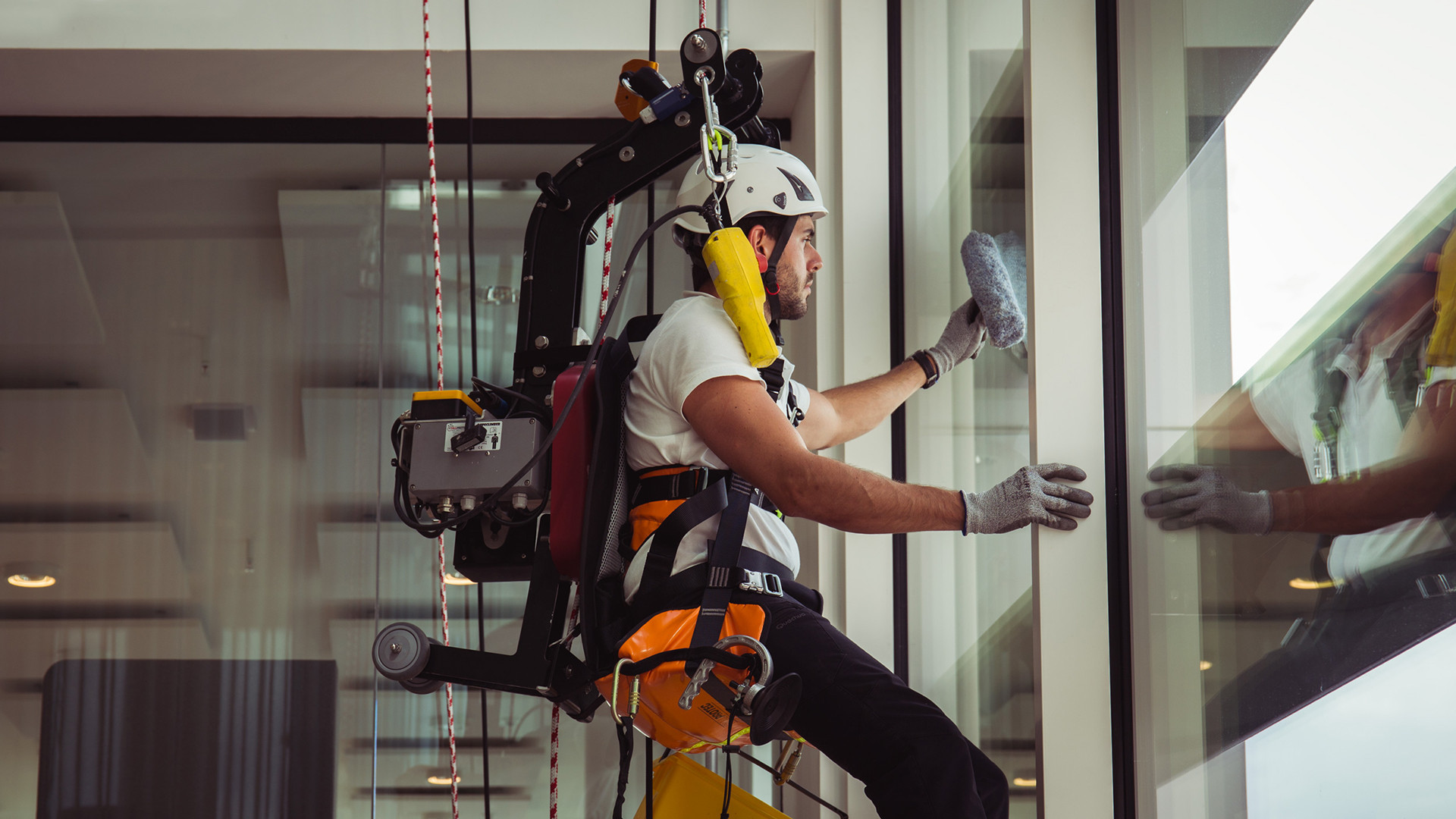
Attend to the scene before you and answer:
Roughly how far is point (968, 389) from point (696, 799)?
3.54 ft

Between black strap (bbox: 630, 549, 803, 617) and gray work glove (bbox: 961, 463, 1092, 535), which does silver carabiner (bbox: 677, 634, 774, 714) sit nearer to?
black strap (bbox: 630, 549, 803, 617)

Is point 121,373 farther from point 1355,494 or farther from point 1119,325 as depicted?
point 1355,494

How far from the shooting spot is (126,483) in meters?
3.70

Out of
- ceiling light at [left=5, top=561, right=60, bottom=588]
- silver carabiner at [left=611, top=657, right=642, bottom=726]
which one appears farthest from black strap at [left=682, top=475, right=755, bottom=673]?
ceiling light at [left=5, top=561, right=60, bottom=588]

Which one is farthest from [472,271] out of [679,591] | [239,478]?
[239,478]

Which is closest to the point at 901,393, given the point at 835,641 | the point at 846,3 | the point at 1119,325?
the point at 1119,325

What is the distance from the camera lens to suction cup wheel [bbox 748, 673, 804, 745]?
1.74m

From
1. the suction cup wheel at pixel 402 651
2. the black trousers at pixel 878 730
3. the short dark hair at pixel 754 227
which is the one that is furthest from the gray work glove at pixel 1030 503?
the suction cup wheel at pixel 402 651

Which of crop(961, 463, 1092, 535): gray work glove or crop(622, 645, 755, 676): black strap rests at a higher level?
crop(961, 463, 1092, 535): gray work glove

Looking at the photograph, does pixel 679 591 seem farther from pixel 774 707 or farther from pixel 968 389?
pixel 968 389

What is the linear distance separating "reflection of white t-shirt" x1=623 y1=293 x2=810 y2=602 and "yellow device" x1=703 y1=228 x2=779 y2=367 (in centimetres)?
5

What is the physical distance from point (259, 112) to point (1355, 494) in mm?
3357

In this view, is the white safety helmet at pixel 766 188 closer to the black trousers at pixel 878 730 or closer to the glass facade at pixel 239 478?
the black trousers at pixel 878 730

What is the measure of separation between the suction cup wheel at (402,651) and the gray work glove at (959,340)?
1.25 m
